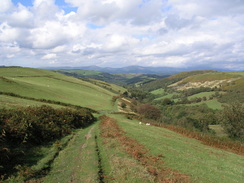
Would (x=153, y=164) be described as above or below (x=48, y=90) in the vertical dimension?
Answer: below

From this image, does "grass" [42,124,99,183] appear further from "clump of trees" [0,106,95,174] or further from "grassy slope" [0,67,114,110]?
"grassy slope" [0,67,114,110]

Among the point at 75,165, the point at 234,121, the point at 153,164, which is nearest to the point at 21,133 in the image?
the point at 75,165

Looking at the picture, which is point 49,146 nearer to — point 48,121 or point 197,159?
point 48,121

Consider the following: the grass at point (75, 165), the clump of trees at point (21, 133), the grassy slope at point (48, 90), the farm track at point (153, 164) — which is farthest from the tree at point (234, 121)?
the clump of trees at point (21, 133)

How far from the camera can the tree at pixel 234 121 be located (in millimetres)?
42725

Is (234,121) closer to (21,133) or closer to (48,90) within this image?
(21,133)

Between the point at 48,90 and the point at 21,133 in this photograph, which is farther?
the point at 48,90

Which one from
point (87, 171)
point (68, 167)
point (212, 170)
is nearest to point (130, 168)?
point (87, 171)

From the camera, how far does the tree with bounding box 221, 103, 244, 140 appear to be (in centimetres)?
4272

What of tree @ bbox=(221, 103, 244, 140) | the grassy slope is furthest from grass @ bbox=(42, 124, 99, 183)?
tree @ bbox=(221, 103, 244, 140)

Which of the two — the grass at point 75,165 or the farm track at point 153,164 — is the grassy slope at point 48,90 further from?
the farm track at point 153,164

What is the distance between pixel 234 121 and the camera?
4344 cm

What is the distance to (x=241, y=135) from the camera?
141 feet

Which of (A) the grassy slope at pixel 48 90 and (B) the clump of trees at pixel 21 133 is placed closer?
(B) the clump of trees at pixel 21 133
